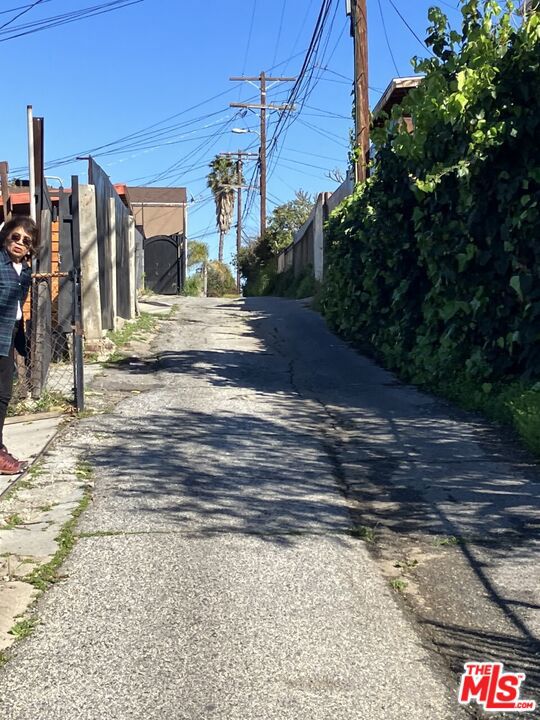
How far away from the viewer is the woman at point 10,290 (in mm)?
A: 6066

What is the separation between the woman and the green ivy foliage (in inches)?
157

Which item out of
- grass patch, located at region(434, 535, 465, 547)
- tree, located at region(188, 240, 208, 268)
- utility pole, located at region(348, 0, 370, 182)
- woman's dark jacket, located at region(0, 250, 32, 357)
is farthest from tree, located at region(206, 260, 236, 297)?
grass patch, located at region(434, 535, 465, 547)

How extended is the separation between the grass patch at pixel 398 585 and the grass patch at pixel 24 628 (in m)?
1.71

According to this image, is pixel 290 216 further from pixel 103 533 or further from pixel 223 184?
pixel 103 533

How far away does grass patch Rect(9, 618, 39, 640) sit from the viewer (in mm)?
3660

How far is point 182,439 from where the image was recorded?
23.4 ft

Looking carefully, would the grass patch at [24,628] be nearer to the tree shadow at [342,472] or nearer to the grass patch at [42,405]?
the tree shadow at [342,472]

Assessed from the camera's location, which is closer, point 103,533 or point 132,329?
point 103,533

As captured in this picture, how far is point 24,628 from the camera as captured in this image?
12.2ft

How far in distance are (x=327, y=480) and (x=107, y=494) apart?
1.53 meters

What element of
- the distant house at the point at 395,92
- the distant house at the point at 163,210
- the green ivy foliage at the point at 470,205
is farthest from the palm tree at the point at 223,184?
the green ivy foliage at the point at 470,205

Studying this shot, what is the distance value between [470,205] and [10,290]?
4396 mm

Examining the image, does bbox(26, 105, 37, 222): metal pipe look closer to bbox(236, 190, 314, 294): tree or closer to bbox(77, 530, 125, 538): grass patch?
bbox(77, 530, 125, 538): grass patch

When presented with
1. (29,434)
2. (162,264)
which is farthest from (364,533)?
(162,264)
